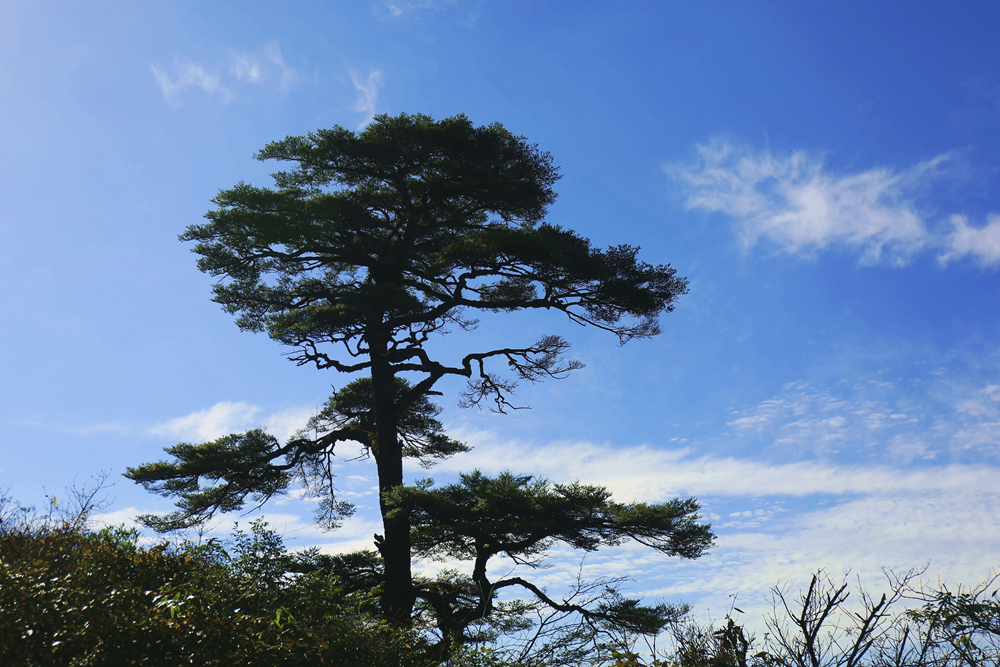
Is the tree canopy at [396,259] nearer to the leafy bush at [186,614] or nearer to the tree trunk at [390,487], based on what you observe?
the tree trunk at [390,487]

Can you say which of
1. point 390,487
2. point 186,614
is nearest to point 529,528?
point 390,487

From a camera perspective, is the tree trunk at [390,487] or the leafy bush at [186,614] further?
the tree trunk at [390,487]

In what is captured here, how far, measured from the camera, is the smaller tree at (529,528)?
411 inches

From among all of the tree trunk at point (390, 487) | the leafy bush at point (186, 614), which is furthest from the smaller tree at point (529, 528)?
the leafy bush at point (186, 614)

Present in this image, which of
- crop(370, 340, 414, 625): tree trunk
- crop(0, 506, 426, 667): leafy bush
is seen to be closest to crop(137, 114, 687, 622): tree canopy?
crop(370, 340, 414, 625): tree trunk

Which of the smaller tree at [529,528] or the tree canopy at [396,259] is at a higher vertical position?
the tree canopy at [396,259]

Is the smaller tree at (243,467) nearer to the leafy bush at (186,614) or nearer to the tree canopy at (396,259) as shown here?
the tree canopy at (396,259)

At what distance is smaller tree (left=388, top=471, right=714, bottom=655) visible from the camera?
10.4 meters

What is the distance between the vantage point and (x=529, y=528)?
33.5 feet

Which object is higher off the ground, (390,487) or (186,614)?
(390,487)

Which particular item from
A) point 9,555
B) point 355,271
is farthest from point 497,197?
point 9,555

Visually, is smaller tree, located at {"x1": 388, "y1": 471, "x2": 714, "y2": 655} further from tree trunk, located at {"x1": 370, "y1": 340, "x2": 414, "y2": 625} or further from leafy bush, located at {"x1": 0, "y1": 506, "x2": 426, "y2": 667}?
leafy bush, located at {"x1": 0, "y1": 506, "x2": 426, "y2": 667}

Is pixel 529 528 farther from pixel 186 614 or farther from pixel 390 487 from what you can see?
pixel 186 614

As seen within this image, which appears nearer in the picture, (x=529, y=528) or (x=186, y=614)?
(x=186, y=614)
